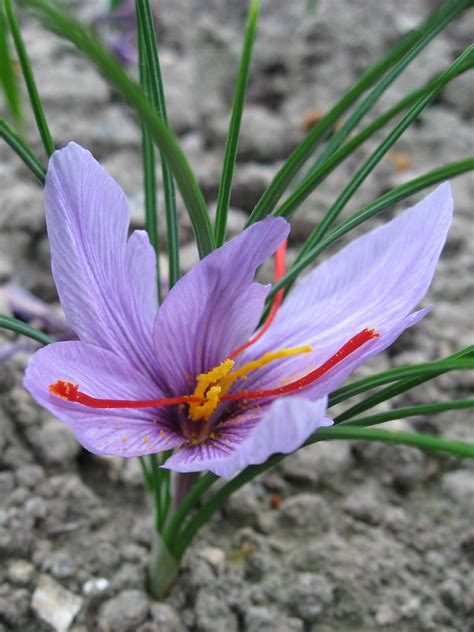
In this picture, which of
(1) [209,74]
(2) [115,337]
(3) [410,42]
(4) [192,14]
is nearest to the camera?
(3) [410,42]

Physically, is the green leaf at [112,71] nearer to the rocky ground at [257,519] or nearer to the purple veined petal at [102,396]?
the purple veined petal at [102,396]

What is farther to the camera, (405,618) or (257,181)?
(257,181)

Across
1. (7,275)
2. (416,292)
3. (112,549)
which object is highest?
(7,275)

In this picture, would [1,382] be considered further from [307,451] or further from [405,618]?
[405,618]

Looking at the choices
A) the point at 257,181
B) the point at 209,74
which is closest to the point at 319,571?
the point at 257,181

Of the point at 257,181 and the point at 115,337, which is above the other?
the point at 257,181

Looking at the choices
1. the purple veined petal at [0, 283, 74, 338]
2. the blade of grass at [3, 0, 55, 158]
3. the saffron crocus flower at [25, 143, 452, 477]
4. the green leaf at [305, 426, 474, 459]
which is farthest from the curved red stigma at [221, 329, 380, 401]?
the purple veined petal at [0, 283, 74, 338]

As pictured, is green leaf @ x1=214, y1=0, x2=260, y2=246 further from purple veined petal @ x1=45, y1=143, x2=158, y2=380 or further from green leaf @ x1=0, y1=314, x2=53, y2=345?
green leaf @ x1=0, y1=314, x2=53, y2=345
